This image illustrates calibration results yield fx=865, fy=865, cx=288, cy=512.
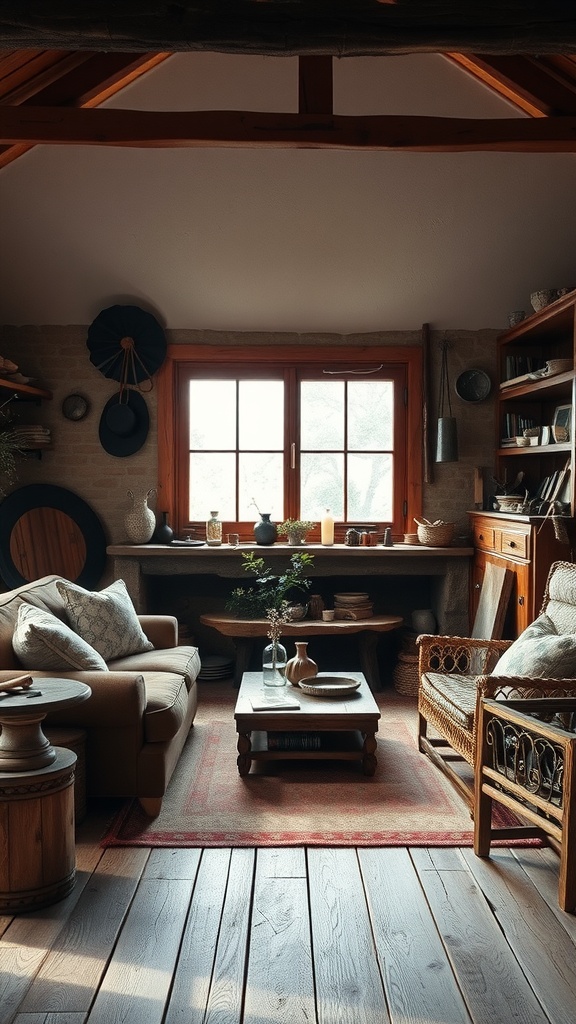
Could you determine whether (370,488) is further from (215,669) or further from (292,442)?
(215,669)

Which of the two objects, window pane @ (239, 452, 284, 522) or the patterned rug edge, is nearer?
the patterned rug edge

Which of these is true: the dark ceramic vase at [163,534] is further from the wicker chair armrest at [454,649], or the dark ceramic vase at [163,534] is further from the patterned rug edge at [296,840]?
the patterned rug edge at [296,840]

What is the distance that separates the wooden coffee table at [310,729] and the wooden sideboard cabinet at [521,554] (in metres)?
1.15

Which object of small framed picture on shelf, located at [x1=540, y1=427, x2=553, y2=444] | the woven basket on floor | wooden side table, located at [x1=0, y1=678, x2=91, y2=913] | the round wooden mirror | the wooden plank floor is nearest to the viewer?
the wooden plank floor

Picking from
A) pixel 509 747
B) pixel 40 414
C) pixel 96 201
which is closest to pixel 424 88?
pixel 96 201

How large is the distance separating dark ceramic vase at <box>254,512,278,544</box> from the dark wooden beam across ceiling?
3.75 metres

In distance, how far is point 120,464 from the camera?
648 cm

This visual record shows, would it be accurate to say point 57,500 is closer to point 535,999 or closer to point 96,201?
point 96,201

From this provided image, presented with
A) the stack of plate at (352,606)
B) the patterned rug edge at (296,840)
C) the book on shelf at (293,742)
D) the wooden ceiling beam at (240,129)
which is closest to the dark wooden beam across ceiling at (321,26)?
the wooden ceiling beam at (240,129)

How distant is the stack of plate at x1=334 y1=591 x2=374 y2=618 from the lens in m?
6.18

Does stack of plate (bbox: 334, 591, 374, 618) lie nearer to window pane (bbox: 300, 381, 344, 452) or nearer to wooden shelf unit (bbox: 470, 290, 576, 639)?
wooden shelf unit (bbox: 470, 290, 576, 639)

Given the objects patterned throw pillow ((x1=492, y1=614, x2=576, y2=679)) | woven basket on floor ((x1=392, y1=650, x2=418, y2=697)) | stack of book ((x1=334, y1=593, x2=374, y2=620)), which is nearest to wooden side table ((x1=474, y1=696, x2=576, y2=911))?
patterned throw pillow ((x1=492, y1=614, x2=576, y2=679))

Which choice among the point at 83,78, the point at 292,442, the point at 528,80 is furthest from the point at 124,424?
the point at 528,80

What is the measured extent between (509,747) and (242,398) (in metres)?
3.83
